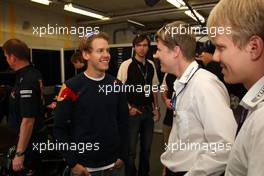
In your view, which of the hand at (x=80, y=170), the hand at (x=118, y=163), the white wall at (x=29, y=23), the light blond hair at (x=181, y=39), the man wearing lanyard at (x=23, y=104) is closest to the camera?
the light blond hair at (x=181, y=39)

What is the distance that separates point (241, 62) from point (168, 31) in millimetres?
761

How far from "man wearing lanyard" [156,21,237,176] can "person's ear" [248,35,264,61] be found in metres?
0.48

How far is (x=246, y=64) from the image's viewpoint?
59 cm

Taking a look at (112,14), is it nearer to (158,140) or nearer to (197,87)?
(158,140)

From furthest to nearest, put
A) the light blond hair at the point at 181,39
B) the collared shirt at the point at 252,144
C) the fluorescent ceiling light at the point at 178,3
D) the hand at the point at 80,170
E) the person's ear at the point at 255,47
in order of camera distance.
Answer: the fluorescent ceiling light at the point at 178,3 → the hand at the point at 80,170 → the light blond hair at the point at 181,39 → the person's ear at the point at 255,47 → the collared shirt at the point at 252,144

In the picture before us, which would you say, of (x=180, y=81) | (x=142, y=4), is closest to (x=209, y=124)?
(x=180, y=81)

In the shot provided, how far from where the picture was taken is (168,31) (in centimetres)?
133

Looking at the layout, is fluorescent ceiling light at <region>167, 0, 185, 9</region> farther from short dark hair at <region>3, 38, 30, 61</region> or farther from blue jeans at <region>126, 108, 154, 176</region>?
short dark hair at <region>3, 38, 30, 61</region>

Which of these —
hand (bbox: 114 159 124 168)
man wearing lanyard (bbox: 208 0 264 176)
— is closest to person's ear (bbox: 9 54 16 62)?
hand (bbox: 114 159 124 168)

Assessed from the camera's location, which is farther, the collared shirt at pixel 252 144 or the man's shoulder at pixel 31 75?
the man's shoulder at pixel 31 75

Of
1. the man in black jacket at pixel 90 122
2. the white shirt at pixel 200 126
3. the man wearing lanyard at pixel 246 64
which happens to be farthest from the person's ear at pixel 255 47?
the man in black jacket at pixel 90 122

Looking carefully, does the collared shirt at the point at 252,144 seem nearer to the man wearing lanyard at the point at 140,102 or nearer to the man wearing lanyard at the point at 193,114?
the man wearing lanyard at the point at 193,114

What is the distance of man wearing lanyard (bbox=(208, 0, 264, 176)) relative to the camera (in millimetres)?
457

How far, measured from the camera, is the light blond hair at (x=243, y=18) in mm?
562
